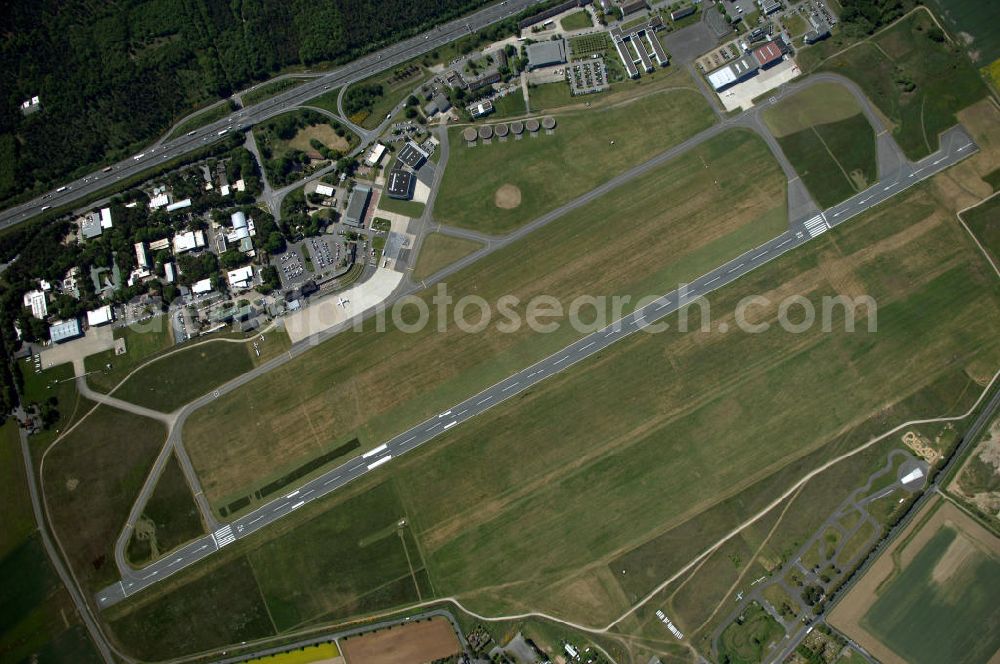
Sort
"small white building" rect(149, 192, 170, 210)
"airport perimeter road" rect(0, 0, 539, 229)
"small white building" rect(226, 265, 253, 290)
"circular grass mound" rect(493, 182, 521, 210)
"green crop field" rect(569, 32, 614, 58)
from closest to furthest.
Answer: "circular grass mound" rect(493, 182, 521, 210)
"small white building" rect(226, 265, 253, 290)
"green crop field" rect(569, 32, 614, 58)
"small white building" rect(149, 192, 170, 210)
"airport perimeter road" rect(0, 0, 539, 229)

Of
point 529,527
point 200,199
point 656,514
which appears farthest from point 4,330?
point 656,514

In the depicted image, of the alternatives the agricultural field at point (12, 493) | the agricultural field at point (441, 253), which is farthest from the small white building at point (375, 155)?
the agricultural field at point (12, 493)

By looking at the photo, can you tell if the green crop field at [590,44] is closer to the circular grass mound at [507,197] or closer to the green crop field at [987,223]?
the circular grass mound at [507,197]

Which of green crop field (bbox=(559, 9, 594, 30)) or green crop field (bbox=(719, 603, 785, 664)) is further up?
green crop field (bbox=(559, 9, 594, 30))

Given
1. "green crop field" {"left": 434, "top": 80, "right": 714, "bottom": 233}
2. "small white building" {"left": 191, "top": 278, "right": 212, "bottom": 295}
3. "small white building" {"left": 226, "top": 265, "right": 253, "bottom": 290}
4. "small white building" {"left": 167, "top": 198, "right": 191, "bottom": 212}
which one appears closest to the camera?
"green crop field" {"left": 434, "top": 80, "right": 714, "bottom": 233}

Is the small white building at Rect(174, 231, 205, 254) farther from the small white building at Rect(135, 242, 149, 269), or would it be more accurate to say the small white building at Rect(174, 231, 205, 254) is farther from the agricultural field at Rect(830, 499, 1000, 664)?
the agricultural field at Rect(830, 499, 1000, 664)

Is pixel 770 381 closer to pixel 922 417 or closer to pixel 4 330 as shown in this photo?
pixel 922 417

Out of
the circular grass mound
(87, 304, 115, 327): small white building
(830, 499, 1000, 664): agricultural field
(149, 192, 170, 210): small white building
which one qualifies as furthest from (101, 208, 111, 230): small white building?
(830, 499, 1000, 664): agricultural field
